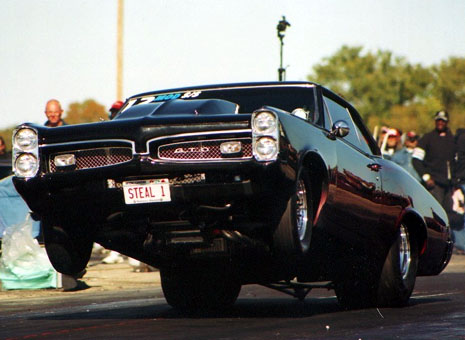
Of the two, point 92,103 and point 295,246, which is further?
point 92,103

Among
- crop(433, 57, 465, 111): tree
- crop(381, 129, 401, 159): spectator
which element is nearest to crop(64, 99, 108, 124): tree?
crop(433, 57, 465, 111): tree

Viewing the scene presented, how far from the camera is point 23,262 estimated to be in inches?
452

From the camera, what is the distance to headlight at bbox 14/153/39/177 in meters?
7.06

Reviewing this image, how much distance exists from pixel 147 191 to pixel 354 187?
1.88 m

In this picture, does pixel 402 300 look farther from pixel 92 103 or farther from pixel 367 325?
pixel 92 103

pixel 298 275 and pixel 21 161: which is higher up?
pixel 21 161

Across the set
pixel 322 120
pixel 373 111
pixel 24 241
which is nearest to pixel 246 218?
pixel 322 120

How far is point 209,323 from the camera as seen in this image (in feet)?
23.6

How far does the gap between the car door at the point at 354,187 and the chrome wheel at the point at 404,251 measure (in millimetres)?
614

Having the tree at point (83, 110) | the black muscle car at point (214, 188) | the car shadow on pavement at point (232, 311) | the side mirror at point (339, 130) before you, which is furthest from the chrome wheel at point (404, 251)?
the tree at point (83, 110)

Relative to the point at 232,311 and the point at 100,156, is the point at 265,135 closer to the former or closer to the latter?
the point at 100,156

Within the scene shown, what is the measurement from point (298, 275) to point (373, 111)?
93340 millimetres

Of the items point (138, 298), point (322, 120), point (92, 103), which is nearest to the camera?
point (322, 120)

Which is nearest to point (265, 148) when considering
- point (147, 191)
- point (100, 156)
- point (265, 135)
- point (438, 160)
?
point (265, 135)
